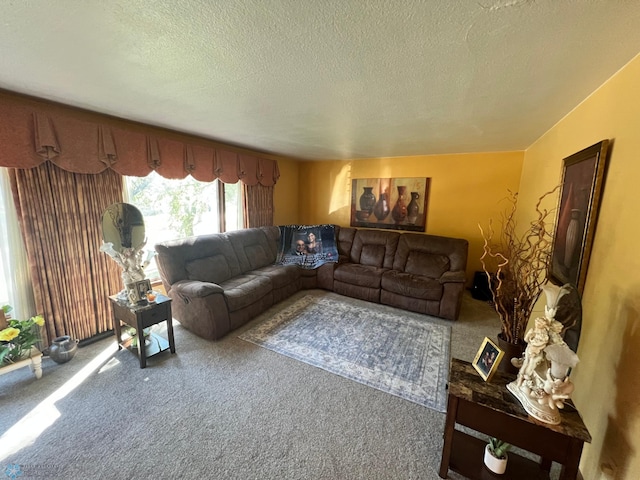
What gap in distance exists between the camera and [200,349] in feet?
7.95

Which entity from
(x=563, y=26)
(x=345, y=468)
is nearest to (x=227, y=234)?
(x=345, y=468)

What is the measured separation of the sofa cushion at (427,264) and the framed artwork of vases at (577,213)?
1693 millimetres

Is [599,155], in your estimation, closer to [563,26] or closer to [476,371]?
[563,26]

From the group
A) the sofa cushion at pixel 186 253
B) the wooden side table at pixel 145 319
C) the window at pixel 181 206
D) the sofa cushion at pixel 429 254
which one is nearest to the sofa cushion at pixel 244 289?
the sofa cushion at pixel 186 253

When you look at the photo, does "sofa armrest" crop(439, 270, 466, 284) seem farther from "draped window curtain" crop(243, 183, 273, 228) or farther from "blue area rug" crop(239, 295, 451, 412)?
"draped window curtain" crop(243, 183, 273, 228)

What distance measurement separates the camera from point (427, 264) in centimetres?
367

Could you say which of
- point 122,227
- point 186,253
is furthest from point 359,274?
point 122,227

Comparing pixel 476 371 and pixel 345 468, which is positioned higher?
pixel 476 371

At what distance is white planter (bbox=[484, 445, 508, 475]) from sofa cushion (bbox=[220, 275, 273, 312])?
2.30 m

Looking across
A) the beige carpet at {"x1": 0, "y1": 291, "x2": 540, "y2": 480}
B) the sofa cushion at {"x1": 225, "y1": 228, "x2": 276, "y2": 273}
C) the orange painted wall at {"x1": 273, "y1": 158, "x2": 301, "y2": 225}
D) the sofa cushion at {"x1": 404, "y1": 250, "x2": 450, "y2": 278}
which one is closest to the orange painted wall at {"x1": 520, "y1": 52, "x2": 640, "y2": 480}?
the beige carpet at {"x1": 0, "y1": 291, "x2": 540, "y2": 480}

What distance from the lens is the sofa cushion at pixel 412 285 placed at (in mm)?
3195

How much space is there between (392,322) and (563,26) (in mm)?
2738

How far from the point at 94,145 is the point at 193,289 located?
158cm

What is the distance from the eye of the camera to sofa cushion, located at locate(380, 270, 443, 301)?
3195 mm
